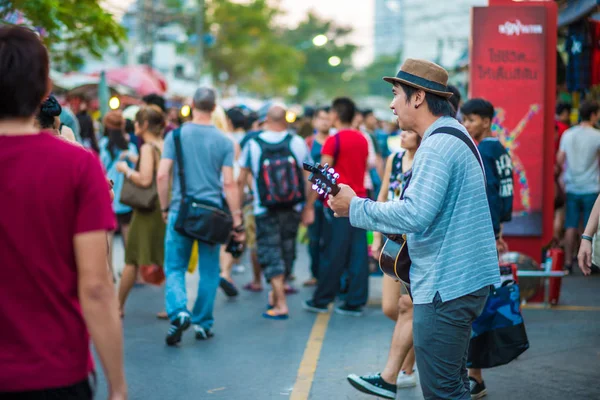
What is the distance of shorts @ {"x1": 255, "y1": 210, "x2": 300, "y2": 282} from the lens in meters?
8.41

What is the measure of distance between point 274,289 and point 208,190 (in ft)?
4.79

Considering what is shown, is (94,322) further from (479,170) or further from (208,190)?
(208,190)

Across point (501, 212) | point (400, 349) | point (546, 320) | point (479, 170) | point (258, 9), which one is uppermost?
point (258, 9)

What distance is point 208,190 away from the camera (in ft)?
24.2

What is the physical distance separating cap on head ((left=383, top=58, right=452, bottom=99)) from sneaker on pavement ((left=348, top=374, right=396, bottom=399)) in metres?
2.24

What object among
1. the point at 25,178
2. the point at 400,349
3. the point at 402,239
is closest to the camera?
the point at 25,178

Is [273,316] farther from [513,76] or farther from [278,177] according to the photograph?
[513,76]

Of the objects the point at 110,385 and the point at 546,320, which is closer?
the point at 110,385

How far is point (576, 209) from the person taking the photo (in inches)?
429

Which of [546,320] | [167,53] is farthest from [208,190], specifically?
[167,53]

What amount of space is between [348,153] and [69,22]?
3820 millimetres

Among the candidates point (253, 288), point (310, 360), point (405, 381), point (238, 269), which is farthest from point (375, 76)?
point (405, 381)

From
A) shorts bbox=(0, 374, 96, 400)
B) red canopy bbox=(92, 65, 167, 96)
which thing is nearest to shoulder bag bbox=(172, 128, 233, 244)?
shorts bbox=(0, 374, 96, 400)

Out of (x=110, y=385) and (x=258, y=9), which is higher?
(x=258, y=9)
